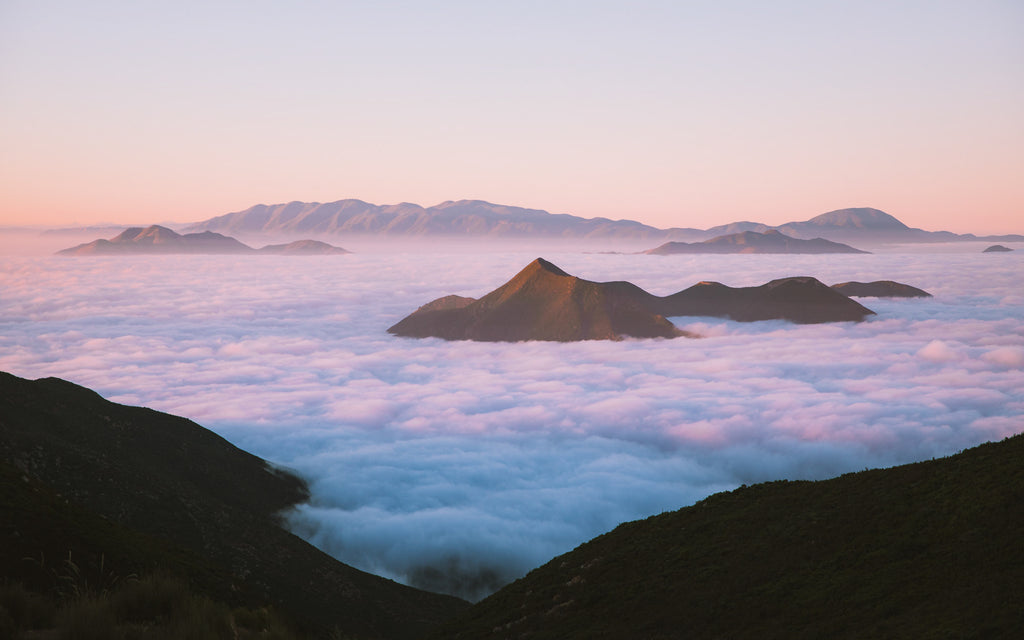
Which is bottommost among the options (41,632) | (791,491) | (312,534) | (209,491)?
(312,534)

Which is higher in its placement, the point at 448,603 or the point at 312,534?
the point at 448,603

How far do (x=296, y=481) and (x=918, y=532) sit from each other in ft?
384

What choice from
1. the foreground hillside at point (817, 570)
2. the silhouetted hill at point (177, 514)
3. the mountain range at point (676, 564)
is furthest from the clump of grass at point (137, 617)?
the silhouetted hill at point (177, 514)

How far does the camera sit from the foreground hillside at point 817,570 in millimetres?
27719

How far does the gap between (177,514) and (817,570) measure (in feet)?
221

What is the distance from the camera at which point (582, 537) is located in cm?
17100

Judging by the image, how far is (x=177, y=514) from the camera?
249ft

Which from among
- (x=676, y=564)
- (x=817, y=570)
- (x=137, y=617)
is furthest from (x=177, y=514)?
(x=817, y=570)

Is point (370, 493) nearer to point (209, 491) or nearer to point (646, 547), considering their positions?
point (209, 491)

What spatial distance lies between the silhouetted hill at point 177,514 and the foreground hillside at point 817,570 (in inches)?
866

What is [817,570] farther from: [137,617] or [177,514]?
[177,514]

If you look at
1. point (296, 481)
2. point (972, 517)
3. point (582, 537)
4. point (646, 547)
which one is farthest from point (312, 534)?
point (972, 517)

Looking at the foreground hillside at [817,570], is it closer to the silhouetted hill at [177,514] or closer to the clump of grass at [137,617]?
the silhouetted hill at [177,514]

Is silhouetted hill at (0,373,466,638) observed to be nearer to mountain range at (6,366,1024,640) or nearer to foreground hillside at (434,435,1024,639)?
mountain range at (6,366,1024,640)
